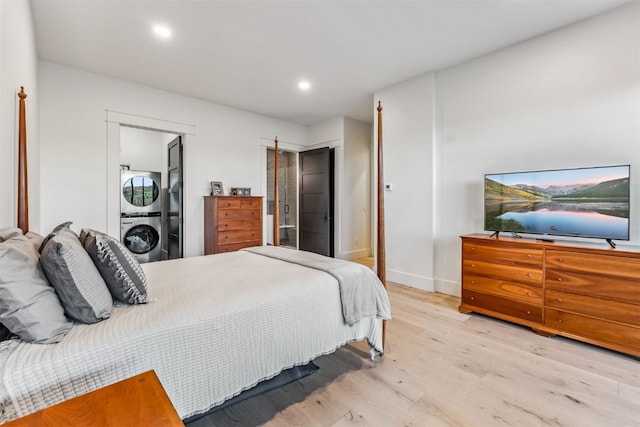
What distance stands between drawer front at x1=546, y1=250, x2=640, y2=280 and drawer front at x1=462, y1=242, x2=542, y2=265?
10cm

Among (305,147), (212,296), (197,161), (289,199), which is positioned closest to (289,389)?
(212,296)

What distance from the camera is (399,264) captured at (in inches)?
156

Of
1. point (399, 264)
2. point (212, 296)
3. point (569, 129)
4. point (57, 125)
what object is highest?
point (57, 125)

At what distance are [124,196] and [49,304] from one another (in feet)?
13.7

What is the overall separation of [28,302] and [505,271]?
326cm

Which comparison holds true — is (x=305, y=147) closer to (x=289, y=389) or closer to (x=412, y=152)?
(x=412, y=152)

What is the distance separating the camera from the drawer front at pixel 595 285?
6.77ft

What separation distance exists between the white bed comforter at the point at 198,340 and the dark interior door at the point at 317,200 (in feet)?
10.6

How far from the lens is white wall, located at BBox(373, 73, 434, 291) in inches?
143

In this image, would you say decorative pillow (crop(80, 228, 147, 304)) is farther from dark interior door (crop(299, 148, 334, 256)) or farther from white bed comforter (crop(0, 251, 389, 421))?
dark interior door (crop(299, 148, 334, 256))

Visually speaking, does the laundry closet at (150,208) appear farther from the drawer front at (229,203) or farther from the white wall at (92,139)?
the drawer front at (229,203)

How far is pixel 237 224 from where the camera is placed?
4.28 meters

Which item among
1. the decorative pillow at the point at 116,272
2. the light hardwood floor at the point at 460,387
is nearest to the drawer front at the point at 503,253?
the light hardwood floor at the point at 460,387

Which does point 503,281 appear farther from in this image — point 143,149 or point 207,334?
point 143,149
